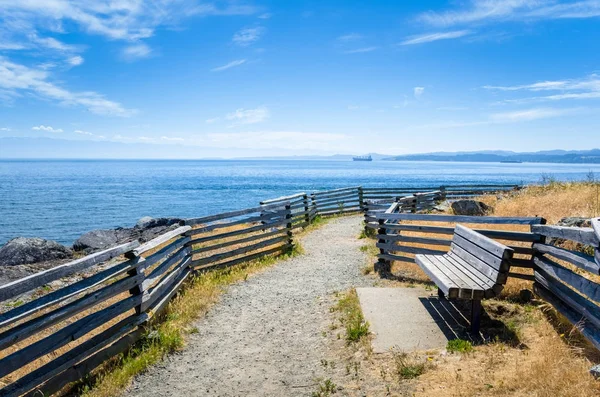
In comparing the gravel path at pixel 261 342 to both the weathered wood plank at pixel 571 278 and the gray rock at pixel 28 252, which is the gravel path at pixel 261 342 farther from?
the gray rock at pixel 28 252

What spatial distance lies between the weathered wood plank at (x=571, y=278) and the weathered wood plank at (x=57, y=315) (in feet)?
19.3

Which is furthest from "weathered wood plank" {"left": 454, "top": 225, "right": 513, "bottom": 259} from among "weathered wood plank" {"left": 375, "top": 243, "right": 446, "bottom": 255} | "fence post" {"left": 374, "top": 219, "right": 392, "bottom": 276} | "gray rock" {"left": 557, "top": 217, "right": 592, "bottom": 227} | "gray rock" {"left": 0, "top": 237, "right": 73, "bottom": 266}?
"gray rock" {"left": 0, "top": 237, "right": 73, "bottom": 266}

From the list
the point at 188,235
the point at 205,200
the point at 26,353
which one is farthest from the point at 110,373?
the point at 205,200

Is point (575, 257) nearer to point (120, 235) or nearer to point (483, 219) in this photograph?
point (483, 219)

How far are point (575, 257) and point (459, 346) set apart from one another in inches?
70.7

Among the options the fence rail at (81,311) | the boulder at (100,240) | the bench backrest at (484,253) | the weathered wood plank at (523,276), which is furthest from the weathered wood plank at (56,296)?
the boulder at (100,240)

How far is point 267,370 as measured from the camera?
5.41 meters

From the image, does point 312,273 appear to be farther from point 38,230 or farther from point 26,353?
point 38,230

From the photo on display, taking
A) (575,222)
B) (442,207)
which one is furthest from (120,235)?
(575,222)

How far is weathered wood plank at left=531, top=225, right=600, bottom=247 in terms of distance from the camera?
464 cm

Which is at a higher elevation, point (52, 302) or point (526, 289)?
point (52, 302)

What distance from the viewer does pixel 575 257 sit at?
5.11 metres

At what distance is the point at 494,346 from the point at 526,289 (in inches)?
89.4

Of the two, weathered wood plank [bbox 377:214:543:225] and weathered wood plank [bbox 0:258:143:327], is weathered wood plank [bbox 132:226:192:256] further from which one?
weathered wood plank [bbox 377:214:543:225]
